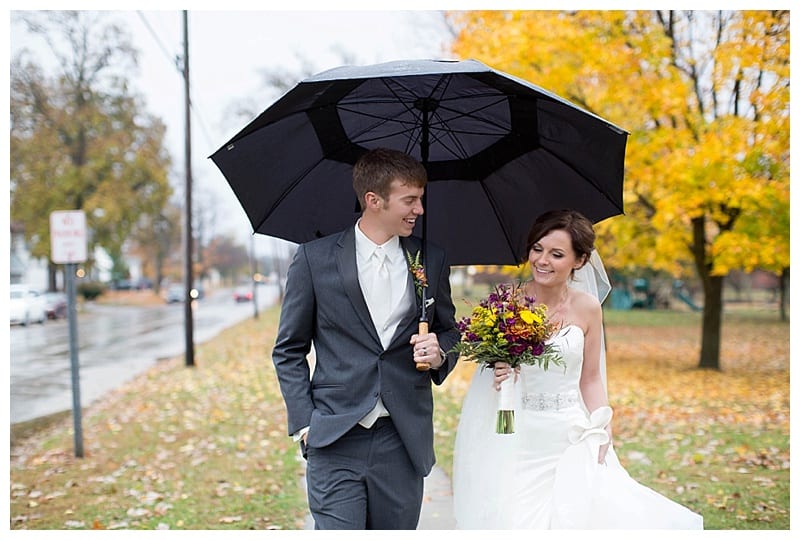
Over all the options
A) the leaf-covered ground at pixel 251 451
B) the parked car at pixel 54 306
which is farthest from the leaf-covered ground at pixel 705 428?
the parked car at pixel 54 306

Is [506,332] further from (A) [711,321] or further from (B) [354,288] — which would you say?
(A) [711,321]

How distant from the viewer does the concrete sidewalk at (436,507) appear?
551 centimetres

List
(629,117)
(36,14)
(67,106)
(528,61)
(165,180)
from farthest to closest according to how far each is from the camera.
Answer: (165,180), (67,106), (36,14), (629,117), (528,61)

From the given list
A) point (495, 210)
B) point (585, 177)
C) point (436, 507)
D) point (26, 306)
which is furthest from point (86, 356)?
point (585, 177)

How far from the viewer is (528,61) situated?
463 inches

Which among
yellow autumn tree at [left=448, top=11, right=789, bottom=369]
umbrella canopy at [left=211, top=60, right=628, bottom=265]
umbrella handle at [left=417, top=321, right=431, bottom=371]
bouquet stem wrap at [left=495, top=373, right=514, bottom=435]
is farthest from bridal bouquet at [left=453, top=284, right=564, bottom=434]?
yellow autumn tree at [left=448, top=11, right=789, bottom=369]

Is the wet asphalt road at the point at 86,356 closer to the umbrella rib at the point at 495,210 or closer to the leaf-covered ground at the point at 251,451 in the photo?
the leaf-covered ground at the point at 251,451

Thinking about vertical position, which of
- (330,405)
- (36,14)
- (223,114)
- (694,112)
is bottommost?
(330,405)

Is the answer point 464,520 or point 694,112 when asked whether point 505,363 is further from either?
point 694,112

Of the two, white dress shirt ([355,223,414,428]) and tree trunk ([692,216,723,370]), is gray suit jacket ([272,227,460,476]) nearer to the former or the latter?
white dress shirt ([355,223,414,428])

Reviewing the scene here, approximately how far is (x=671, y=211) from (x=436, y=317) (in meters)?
8.56

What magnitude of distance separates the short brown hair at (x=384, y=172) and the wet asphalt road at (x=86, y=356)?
9246mm

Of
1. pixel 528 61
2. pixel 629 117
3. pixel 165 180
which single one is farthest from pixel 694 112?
pixel 165 180

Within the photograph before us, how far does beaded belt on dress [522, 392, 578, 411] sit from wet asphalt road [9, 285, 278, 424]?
9088mm
